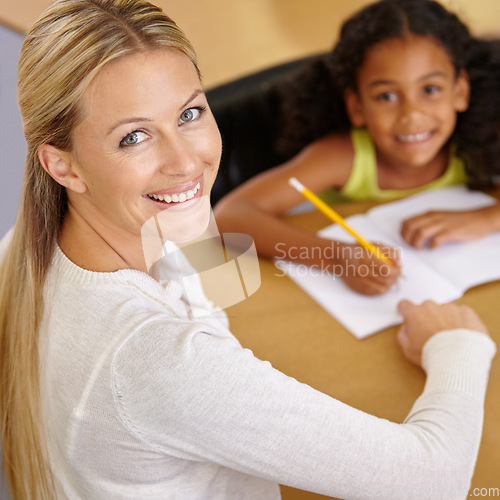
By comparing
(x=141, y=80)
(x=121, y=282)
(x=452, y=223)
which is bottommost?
(x=452, y=223)

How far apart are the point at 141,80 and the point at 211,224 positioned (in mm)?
118

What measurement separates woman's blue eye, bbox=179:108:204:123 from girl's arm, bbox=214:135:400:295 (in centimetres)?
19

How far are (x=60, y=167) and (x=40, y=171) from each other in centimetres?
3

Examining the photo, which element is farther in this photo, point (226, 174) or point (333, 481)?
point (226, 174)

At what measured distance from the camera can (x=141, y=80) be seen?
29 cm

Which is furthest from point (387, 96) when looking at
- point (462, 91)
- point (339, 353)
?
point (339, 353)

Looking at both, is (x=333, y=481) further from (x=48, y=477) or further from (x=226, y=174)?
(x=226, y=174)

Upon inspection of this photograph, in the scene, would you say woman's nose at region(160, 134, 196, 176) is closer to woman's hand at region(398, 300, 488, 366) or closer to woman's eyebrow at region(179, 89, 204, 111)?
woman's eyebrow at region(179, 89, 204, 111)

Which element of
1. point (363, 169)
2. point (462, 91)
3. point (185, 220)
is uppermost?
point (185, 220)

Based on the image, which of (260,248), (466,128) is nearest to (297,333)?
(260,248)

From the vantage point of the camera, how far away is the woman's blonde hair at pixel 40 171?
A: 0.30m

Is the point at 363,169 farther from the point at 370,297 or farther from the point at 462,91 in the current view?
the point at 370,297

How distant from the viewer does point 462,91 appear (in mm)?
817

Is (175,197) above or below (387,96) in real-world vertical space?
above
